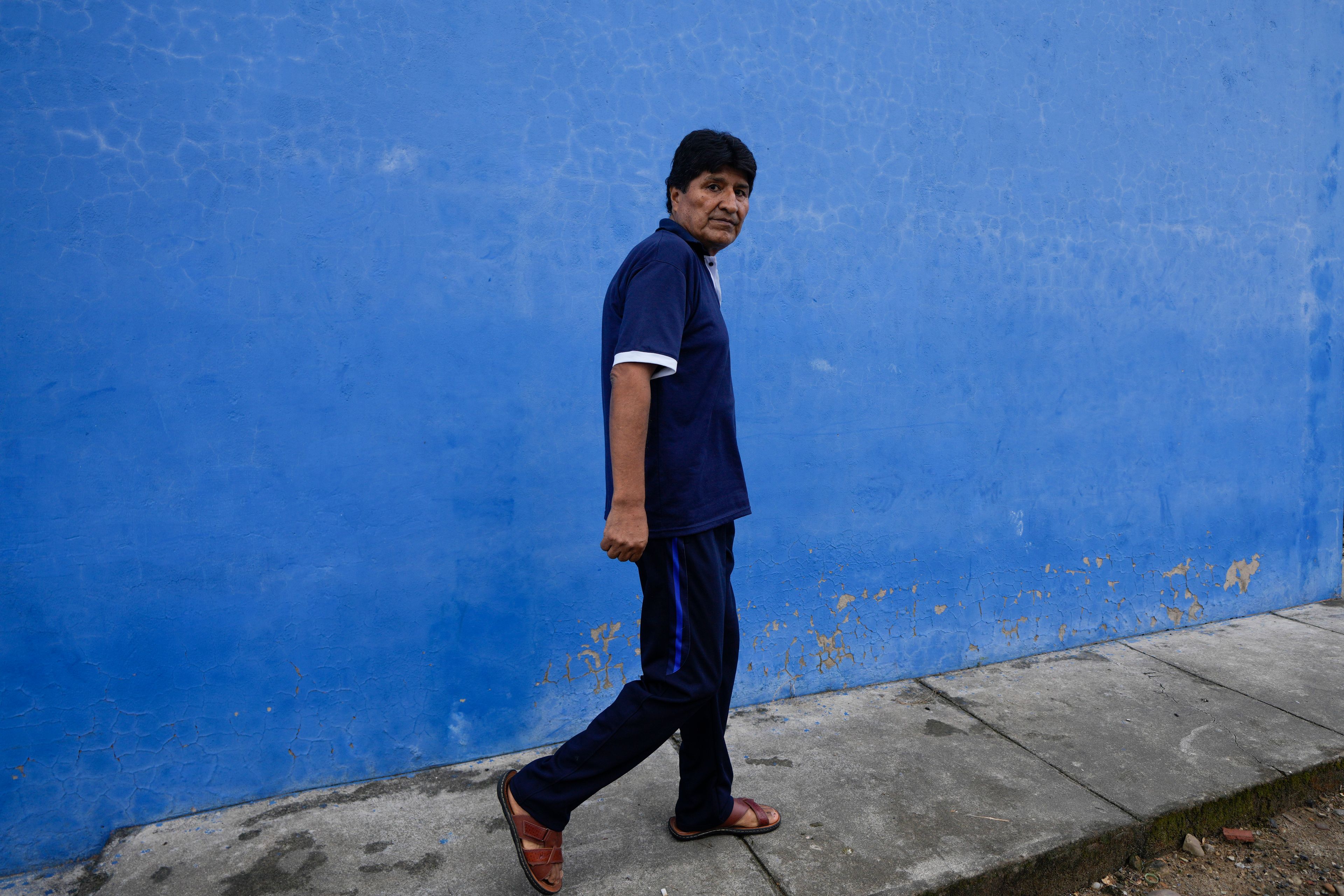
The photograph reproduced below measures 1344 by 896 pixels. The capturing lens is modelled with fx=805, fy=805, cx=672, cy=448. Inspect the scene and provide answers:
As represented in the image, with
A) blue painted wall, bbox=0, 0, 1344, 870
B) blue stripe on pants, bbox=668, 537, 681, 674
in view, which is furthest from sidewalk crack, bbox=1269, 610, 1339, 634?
blue stripe on pants, bbox=668, 537, 681, 674

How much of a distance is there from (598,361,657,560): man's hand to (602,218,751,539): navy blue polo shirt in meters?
0.04

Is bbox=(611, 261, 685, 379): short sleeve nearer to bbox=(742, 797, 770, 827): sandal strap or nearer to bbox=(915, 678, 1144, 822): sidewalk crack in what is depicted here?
bbox=(742, 797, 770, 827): sandal strap

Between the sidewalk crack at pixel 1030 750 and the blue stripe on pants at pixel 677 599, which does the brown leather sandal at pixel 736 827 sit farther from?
the sidewalk crack at pixel 1030 750

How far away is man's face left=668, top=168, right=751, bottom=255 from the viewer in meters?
1.88

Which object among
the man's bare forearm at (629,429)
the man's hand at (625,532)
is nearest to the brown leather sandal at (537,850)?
the man's hand at (625,532)

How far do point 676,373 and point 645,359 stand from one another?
13 centimetres

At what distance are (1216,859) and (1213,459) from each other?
6.88ft

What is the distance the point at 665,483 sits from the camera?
1809 mm

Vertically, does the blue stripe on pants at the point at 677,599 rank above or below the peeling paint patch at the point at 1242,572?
above

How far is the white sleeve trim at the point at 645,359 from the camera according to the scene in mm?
1682

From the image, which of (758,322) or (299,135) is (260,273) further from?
(758,322)

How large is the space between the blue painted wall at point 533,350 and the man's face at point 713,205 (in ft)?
2.34

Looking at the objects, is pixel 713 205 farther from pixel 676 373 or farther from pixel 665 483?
pixel 665 483

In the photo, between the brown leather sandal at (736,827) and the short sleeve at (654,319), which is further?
the brown leather sandal at (736,827)
